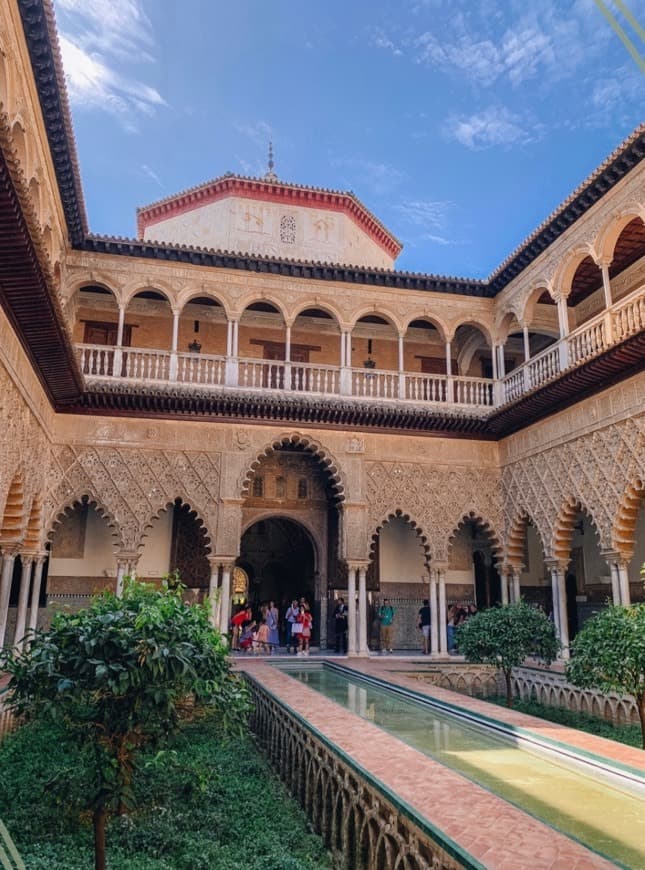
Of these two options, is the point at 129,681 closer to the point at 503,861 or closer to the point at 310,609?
the point at 503,861

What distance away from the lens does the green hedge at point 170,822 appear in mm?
3863

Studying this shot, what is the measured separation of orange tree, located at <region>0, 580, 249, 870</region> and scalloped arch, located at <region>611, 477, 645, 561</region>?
7.50 metres

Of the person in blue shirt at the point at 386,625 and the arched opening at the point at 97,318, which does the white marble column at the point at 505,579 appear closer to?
the person in blue shirt at the point at 386,625

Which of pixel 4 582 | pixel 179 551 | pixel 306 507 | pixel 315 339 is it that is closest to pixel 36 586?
pixel 4 582

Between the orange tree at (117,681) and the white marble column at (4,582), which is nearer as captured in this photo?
the orange tree at (117,681)

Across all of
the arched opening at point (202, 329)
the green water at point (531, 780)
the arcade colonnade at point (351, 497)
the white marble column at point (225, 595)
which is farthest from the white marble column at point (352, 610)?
the green water at point (531, 780)

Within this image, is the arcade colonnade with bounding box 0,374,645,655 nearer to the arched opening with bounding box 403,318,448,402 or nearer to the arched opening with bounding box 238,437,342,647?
the arched opening with bounding box 238,437,342,647

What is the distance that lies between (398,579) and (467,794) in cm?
1156

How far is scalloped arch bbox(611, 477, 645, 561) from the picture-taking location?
9680 millimetres

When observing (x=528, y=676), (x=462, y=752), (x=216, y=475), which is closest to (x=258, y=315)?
(x=216, y=475)

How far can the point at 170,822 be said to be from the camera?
4.43 meters

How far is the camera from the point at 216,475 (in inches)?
490

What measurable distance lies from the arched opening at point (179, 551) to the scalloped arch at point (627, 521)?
7656 millimetres

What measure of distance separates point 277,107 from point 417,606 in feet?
38.7
